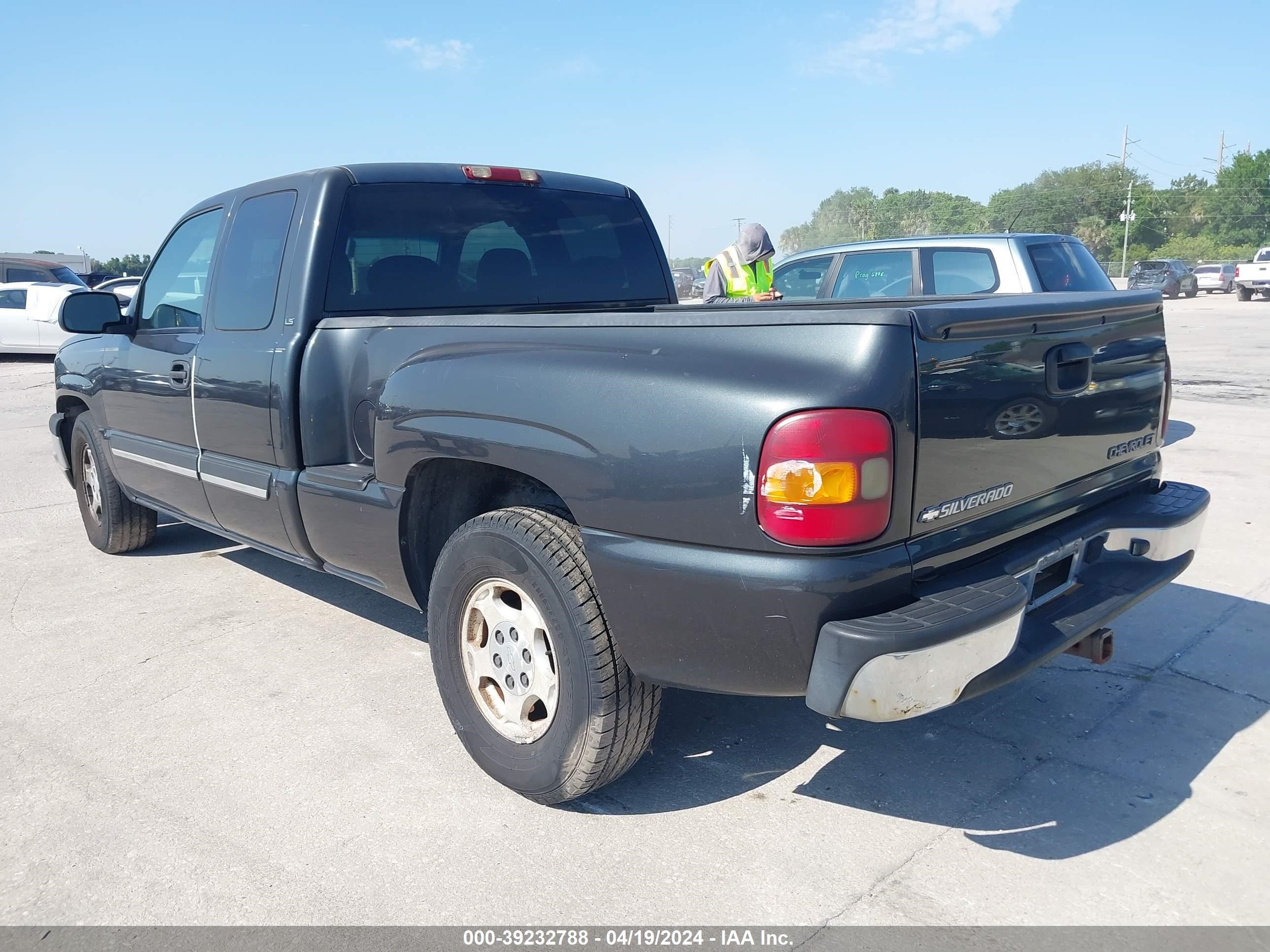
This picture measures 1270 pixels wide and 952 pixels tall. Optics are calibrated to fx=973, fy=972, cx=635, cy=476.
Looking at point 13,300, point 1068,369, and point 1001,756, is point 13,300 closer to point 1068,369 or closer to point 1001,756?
point 1001,756

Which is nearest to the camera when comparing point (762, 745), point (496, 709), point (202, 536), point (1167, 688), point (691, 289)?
point (496, 709)

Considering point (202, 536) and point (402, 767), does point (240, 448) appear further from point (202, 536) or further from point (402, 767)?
point (202, 536)

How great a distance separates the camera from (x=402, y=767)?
3.14 meters

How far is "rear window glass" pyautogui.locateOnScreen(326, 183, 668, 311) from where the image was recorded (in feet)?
12.4

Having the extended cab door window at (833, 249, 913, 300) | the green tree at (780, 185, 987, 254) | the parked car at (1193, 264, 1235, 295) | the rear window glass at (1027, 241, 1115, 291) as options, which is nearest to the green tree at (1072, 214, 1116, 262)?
the green tree at (780, 185, 987, 254)

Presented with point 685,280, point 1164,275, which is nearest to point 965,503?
point 685,280

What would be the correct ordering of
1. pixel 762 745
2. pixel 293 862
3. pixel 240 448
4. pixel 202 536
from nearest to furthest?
pixel 293 862
pixel 762 745
pixel 240 448
pixel 202 536

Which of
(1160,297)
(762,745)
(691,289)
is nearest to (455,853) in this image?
(762,745)

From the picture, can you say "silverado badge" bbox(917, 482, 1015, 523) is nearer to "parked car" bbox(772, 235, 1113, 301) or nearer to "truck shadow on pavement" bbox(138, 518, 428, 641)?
"truck shadow on pavement" bbox(138, 518, 428, 641)

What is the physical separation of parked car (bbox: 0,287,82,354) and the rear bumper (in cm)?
1914

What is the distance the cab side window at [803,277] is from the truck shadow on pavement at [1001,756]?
212 inches

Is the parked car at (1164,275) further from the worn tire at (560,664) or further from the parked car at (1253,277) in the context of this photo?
the worn tire at (560,664)

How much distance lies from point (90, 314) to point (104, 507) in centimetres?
130

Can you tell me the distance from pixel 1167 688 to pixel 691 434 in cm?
241
